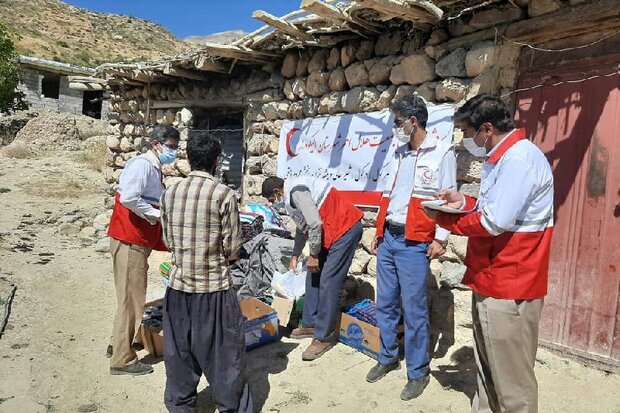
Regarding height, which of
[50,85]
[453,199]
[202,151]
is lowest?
[453,199]

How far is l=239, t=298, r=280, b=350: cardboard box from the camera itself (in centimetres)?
388

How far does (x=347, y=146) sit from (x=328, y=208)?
51.0 inches

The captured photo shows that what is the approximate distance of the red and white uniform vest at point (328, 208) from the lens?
3.77 meters

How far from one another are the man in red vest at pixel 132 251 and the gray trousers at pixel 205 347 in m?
0.84

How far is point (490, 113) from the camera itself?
233 cm

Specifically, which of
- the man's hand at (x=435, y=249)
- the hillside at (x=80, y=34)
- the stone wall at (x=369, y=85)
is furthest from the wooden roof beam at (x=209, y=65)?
the hillside at (x=80, y=34)

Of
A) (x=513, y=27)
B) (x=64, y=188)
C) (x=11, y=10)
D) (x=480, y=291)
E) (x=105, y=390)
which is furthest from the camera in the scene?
(x=11, y=10)

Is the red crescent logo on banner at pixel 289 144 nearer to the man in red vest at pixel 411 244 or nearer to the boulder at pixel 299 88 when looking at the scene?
the boulder at pixel 299 88

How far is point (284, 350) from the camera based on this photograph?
3.96 metres

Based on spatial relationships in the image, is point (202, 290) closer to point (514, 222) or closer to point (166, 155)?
point (166, 155)

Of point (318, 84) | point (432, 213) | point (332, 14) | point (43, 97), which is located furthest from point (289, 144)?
point (43, 97)

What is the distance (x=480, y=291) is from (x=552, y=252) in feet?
4.83

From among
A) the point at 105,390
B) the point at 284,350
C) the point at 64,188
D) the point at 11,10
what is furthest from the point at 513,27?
the point at 11,10

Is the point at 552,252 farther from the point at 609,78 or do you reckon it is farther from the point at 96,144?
the point at 96,144
